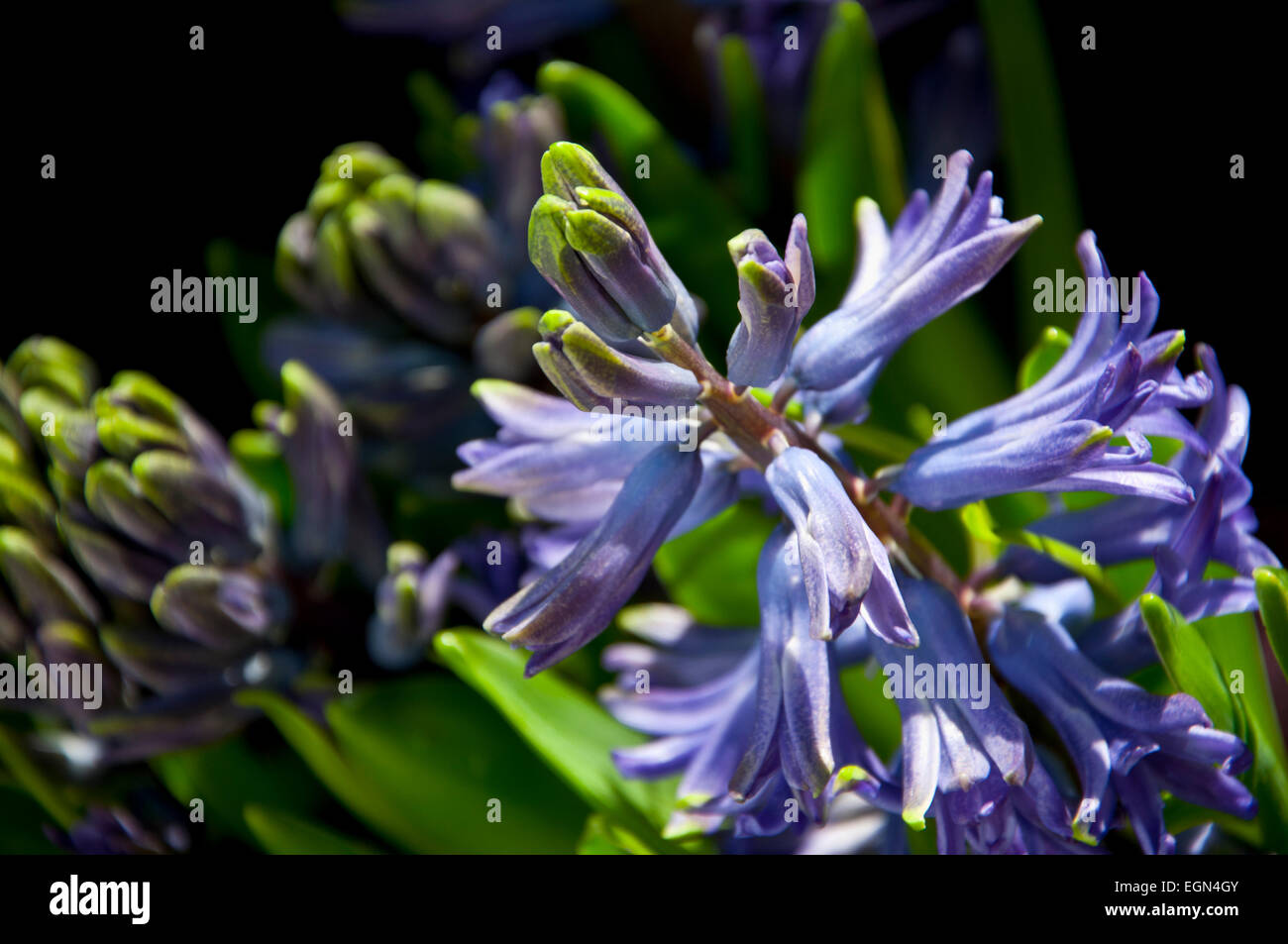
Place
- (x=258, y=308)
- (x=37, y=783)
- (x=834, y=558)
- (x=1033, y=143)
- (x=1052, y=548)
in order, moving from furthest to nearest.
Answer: (x=258, y=308)
(x=1033, y=143)
(x=37, y=783)
(x=1052, y=548)
(x=834, y=558)

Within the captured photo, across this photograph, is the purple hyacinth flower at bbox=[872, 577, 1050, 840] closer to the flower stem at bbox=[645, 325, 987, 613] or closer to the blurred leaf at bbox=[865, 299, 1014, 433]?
the flower stem at bbox=[645, 325, 987, 613]

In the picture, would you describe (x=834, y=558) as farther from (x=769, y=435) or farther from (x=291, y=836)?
(x=291, y=836)

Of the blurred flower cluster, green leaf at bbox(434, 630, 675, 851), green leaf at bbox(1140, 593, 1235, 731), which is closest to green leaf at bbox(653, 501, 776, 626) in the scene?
the blurred flower cluster

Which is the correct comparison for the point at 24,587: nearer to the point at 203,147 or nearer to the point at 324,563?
the point at 324,563

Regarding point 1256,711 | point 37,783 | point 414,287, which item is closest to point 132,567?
point 37,783

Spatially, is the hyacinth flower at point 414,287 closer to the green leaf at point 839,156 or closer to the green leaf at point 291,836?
the green leaf at point 839,156
